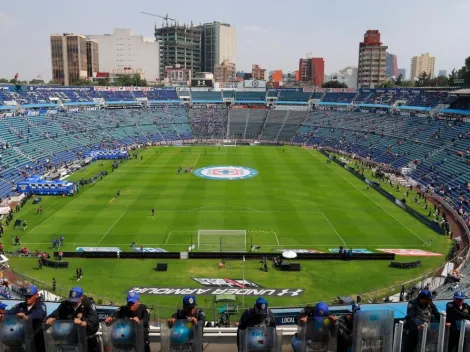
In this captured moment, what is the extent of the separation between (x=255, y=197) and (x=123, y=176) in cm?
2099

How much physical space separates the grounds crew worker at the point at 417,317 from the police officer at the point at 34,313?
5.45 meters

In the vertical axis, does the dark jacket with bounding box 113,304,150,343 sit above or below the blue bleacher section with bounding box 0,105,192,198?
above

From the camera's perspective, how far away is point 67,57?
188 m

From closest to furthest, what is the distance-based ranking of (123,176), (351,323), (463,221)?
(351,323)
(463,221)
(123,176)

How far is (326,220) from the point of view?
4175cm

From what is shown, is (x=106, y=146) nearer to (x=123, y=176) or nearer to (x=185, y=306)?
(x=123, y=176)

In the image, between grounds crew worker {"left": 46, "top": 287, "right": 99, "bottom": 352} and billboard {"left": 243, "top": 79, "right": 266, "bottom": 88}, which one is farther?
billboard {"left": 243, "top": 79, "right": 266, "bottom": 88}

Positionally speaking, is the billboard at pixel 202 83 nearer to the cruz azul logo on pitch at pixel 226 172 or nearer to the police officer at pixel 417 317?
the cruz azul logo on pitch at pixel 226 172

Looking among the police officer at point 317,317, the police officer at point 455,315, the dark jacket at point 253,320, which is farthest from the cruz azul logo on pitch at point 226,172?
the police officer at point 317,317

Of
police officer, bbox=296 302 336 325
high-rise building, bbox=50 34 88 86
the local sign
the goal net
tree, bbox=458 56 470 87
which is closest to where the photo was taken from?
police officer, bbox=296 302 336 325

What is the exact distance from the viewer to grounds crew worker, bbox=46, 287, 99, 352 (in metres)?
6.28

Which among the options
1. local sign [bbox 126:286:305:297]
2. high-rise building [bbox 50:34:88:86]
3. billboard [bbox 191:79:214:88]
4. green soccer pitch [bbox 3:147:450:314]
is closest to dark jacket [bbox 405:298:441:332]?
green soccer pitch [bbox 3:147:450:314]

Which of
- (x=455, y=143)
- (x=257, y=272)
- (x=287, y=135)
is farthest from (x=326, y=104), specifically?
(x=257, y=272)

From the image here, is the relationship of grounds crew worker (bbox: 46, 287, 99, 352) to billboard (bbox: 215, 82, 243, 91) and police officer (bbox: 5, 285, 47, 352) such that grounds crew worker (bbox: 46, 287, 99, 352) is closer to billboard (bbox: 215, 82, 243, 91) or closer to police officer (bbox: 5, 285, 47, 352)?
police officer (bbox: 5, 285, 47, 352)
